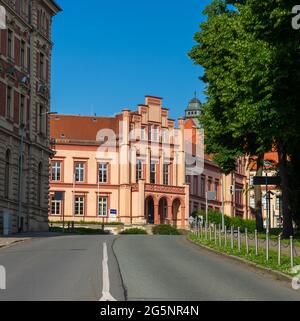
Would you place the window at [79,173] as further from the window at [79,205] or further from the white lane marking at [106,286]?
the white lane marking at [106,286]

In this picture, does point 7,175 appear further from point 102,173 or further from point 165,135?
point 165,135

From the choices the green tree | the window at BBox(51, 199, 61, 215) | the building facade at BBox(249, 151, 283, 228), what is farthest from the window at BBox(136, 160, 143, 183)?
the green tree

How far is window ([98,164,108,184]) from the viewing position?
309ft

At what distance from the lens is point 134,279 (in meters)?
16.5

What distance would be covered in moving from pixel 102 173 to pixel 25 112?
38.0 m

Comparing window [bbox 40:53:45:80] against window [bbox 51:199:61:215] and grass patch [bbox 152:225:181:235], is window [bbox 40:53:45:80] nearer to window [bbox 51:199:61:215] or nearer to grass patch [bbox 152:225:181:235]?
grass patch [bbox 152:225:181:235]

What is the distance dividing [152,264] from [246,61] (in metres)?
9.03

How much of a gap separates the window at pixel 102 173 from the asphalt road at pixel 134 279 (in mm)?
69291

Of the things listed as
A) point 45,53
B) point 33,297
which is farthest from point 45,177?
point 33,297

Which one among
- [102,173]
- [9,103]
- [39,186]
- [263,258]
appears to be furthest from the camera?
[102,173]

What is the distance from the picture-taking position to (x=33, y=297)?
12.9 metres

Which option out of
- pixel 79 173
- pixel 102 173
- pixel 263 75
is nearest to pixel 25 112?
pixel 263 75
